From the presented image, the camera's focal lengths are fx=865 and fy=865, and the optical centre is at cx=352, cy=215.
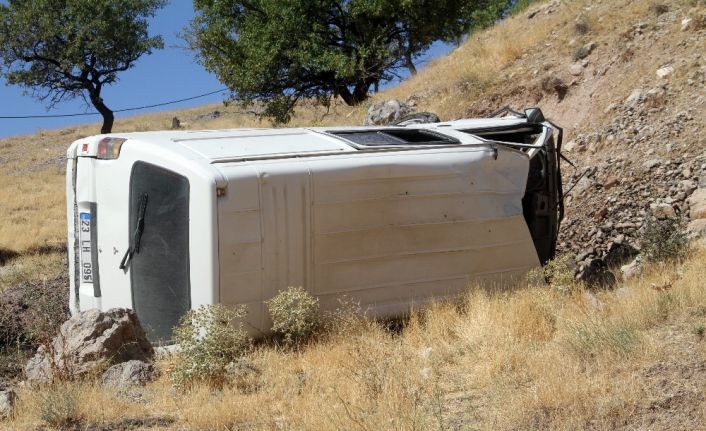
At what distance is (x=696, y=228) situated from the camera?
8.39m

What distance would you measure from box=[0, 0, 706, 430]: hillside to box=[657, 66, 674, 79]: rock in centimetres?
2

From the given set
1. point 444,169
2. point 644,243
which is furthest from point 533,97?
point 444,169

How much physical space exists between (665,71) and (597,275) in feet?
15.9

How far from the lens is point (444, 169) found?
22.7 feet

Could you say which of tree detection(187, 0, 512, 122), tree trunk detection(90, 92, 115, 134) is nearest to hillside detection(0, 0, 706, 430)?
tree detection(187, 0, 512, 122)

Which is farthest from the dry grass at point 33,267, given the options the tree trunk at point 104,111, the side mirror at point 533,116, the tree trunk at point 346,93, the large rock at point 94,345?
the tree trunk at point 104,111

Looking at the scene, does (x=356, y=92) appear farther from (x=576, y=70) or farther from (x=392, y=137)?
(x=392, y=137)

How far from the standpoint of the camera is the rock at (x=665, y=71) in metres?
11.8

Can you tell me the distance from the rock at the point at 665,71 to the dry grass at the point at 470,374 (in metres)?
5.57

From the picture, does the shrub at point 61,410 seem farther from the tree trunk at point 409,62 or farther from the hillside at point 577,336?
the tree trunk at point 409,62

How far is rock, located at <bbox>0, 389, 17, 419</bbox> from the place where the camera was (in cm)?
520

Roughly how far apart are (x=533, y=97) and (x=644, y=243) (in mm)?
6131

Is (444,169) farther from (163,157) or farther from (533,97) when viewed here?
(533,97)

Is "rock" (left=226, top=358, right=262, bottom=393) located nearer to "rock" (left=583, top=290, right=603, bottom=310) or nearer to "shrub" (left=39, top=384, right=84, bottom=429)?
"shrub" (left=39, top=384, right=84, bottom=429)
